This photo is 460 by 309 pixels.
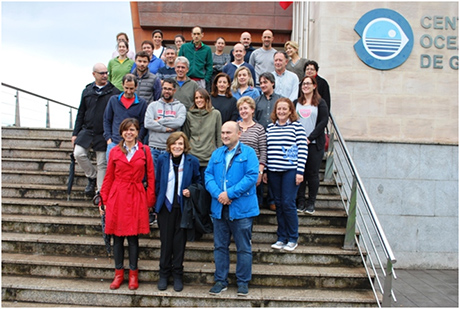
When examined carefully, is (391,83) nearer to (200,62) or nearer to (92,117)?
Result: (200,62)

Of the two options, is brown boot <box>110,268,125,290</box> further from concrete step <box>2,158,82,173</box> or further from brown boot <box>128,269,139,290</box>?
concrete step <box>2,158,82,173</box>

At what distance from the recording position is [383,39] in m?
7.06

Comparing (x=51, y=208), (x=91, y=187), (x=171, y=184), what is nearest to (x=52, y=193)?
(x=51, y=208)

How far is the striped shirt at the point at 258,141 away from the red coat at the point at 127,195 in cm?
119

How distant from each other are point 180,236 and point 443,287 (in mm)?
4438

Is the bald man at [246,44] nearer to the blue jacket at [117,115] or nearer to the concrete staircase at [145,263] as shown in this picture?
the blue jacket at [117,115]

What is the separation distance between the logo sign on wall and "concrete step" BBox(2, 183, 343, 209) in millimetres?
3044

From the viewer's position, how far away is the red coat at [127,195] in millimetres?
3912

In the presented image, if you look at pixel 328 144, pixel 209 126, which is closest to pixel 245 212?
pixel 209 126

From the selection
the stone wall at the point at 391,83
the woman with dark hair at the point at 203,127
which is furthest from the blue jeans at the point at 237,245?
the stone wall at the point at 391,83

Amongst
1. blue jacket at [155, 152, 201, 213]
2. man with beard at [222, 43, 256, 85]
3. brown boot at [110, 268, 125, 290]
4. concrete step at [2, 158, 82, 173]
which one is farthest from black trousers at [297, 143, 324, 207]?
concrete step at [2, 158, 82, 173]

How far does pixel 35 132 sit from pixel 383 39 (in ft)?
22.8

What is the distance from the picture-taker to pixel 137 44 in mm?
12305

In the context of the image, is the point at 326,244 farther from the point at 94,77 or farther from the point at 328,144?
the point at 94,77
